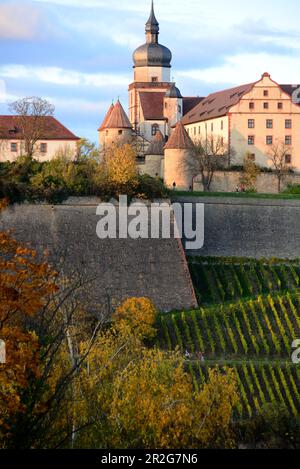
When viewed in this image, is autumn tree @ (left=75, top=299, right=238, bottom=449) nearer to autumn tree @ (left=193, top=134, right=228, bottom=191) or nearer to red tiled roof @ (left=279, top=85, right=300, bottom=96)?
autumn tree @ (left=193, top=134, right=228, bottom=191)

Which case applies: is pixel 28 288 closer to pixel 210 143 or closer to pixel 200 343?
pixel 200 343

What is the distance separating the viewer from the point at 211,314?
1710 inches

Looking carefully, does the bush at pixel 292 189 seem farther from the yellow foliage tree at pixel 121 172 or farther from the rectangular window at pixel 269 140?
the yellow foliage tree at pixel 121 172

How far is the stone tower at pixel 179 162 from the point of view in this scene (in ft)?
187

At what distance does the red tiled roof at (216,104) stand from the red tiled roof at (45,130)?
31.1 feet

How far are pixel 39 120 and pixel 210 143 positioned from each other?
10359 mm

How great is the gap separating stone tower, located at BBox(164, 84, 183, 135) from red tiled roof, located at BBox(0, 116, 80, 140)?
358 inches

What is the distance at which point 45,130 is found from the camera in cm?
6800

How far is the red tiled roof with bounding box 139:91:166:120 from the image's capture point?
76.5 meters

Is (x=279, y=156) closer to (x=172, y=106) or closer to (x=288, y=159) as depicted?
(x=288, y=159)

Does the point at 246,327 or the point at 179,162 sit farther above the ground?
the point at 179,162

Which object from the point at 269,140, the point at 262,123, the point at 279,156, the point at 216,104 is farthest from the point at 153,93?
the point at 279,156

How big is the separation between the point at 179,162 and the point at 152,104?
2138 centimetres

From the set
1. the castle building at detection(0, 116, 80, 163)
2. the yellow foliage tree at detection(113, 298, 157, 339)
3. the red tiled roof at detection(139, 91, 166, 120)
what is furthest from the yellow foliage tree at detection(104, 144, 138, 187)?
the red tiled roof at detection(139, 91, 166, 120)
